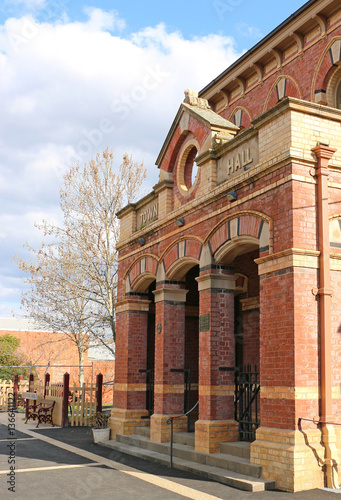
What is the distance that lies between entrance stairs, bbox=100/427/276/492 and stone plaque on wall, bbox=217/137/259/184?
204 inches

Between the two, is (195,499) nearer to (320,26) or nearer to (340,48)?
(340,48)

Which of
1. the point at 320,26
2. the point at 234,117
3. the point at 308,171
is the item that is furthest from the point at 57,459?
the point at 320,26

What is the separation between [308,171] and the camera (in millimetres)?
8922

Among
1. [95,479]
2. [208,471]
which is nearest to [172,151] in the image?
[208,471]

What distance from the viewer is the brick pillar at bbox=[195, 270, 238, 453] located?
10250mm

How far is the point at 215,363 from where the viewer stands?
10547 millimetres

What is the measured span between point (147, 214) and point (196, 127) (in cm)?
337

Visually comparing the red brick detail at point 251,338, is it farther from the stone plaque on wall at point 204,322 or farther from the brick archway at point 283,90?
the brick archway at point 283,90

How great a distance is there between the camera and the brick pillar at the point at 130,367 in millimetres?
13906

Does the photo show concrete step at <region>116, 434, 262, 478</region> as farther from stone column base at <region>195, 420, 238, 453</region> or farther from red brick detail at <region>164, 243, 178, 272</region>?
red brick detail at <region>164, 243, 178, 272</region>

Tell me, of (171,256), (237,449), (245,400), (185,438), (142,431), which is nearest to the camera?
(237,449)

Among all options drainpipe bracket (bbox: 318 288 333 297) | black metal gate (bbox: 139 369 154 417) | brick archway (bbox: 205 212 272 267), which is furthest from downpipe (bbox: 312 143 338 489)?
black metal gate (bbox: 139 369 154 417)

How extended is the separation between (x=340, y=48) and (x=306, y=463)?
901 cm

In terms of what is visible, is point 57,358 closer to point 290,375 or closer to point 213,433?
point 213,433
